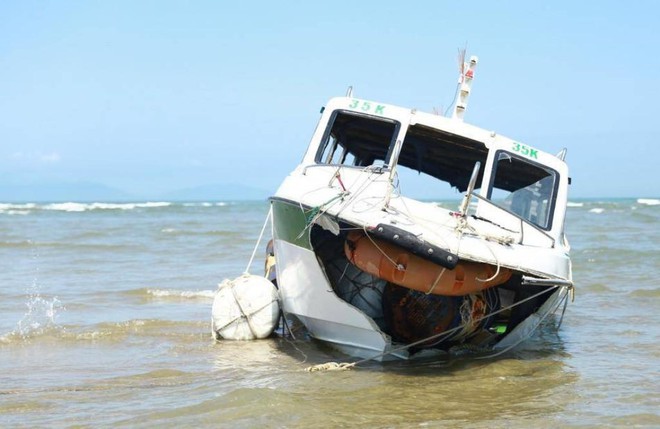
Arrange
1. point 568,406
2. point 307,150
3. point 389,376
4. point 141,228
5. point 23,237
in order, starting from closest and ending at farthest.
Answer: point 568,406
point 389,376
point 307,150
point 23,237
point 141,228

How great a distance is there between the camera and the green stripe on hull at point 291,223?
7480mm

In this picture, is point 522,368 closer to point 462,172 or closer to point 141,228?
point 462,172

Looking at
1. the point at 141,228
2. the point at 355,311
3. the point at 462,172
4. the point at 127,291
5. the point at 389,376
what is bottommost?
the point at 141,228

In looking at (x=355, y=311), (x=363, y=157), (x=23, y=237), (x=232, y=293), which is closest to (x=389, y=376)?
(x=355, y=311)

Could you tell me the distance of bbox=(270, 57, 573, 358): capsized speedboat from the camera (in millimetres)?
6859

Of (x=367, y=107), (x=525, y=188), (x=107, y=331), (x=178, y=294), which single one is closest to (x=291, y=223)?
(x=367, y=107)

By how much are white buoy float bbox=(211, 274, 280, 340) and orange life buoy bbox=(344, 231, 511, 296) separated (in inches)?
86.9

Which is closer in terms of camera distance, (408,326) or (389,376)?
(389,376)

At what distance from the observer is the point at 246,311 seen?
9.09 m

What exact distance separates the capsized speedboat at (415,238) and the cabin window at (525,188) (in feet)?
0.04

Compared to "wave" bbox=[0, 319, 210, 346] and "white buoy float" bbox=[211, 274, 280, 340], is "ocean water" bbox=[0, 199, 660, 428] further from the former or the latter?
"white buoy float" bbox=[211, 274, 280, 340]

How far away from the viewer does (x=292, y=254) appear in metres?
7.98

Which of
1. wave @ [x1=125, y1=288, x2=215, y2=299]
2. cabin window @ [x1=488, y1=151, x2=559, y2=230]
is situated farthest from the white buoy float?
wave @ [x1=125, y1=288, x2=215, y2=299]

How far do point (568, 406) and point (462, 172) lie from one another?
Result: 326 centimetres
